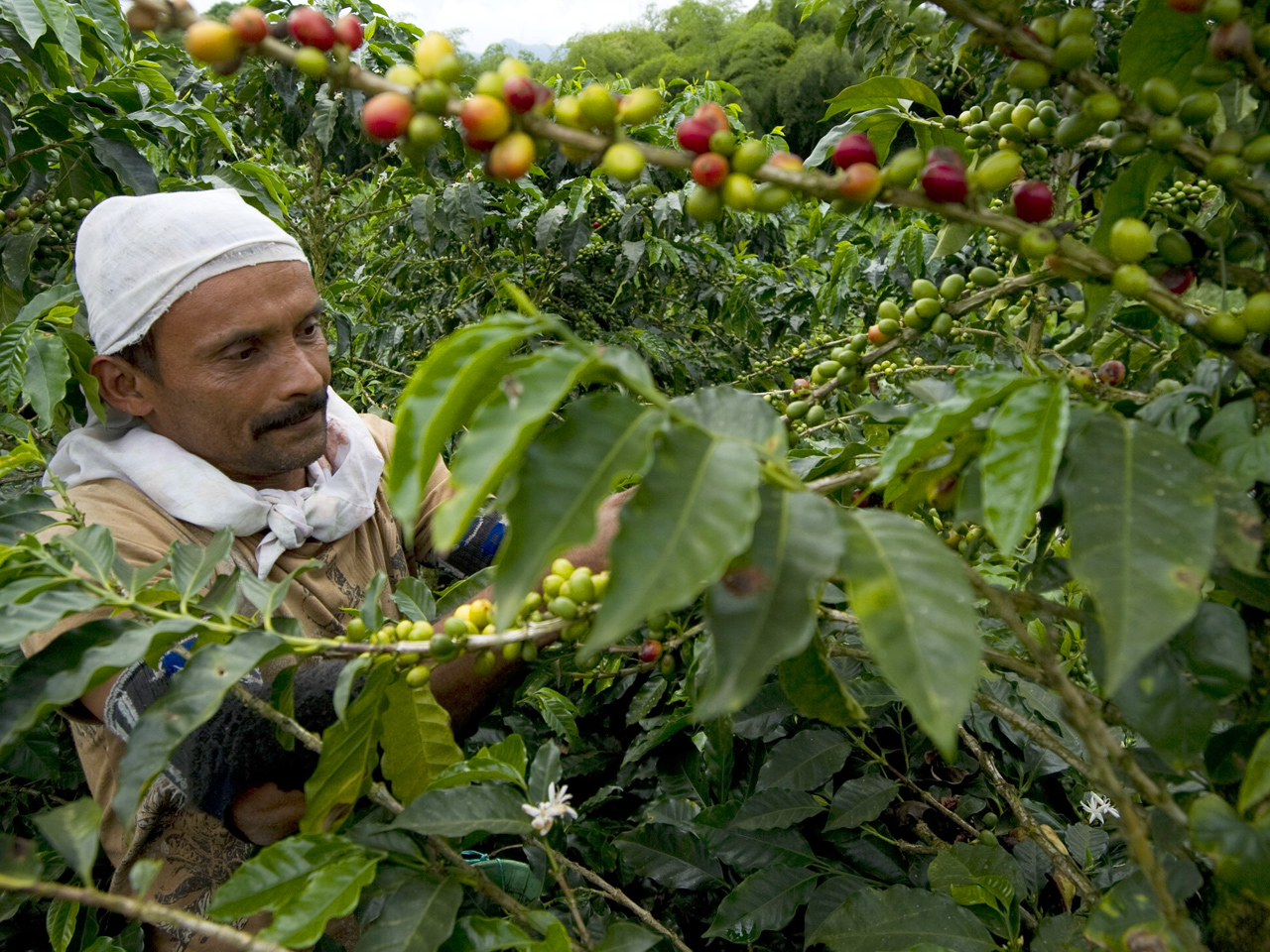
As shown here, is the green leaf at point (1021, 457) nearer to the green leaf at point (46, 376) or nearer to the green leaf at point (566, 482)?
the green leaf at point (566, 482)

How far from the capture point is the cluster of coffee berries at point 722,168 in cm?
62

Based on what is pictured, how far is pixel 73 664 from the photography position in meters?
0.74

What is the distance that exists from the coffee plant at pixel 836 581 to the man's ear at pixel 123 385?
3.4 inches

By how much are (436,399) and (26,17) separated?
214cm

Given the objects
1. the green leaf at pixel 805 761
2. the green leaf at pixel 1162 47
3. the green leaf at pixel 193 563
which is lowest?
the green leaf at pixel 805 761

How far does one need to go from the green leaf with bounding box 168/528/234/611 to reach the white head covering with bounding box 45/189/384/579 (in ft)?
2.93

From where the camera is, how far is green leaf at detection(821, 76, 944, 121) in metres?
1.02

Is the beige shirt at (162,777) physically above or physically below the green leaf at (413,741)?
below

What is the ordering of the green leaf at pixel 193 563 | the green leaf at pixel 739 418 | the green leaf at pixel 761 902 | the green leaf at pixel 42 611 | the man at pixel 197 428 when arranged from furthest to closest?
the man at pixel 197 428, the green leaf at pixel 761 902, the green leaf at pixel 193 563, the green leaf at pixel 42 611, the green leaf at pixel 739 418

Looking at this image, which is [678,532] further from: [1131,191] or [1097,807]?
[1097,807]

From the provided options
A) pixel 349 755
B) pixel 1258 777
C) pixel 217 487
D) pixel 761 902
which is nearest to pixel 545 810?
pixel 349 755

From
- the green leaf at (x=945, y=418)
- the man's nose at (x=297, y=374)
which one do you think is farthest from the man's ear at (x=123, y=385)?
the green leaf at (x=945, y=418)

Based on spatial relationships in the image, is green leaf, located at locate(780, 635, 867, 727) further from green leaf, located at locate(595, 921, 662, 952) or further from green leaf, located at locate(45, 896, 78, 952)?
green leaf, located at locate(45, 896, 78, 952)

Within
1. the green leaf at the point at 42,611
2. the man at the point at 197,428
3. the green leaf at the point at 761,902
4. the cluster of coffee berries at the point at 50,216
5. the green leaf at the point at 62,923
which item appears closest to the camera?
the green leaf at the point at 42,611
